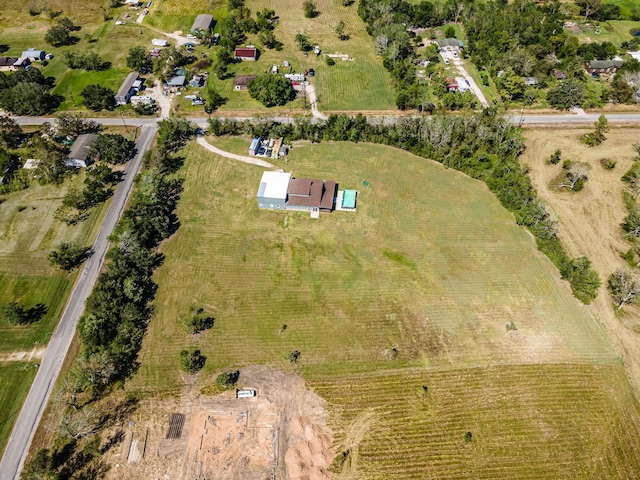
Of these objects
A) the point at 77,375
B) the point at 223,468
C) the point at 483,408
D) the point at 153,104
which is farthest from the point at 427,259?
the point at 153,104

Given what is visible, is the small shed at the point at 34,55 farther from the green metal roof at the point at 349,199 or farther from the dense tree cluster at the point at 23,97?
the green metal roof at the point at 349,199

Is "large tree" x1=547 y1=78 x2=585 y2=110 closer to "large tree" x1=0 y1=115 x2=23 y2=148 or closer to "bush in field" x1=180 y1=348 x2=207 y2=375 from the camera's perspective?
"bush in field" x1=180 y1=348 x2=207 y2=375

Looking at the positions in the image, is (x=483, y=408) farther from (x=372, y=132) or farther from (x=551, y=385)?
(x=372, y=132)

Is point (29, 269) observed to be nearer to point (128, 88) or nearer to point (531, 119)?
point (128, 88)

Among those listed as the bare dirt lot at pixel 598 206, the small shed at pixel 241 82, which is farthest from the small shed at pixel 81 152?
the bare dirt lot at pixel 598 206

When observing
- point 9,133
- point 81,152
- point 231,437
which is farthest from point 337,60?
point 231,437

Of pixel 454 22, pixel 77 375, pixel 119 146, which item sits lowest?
pixel 77 375
